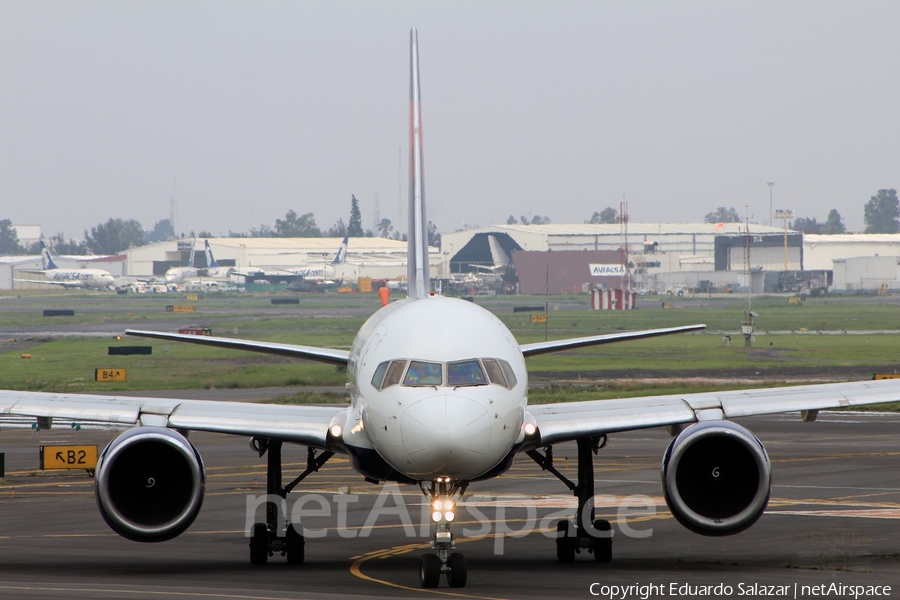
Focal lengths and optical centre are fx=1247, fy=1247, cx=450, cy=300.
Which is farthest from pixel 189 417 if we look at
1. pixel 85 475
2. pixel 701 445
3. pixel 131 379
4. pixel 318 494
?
pixel 131 379

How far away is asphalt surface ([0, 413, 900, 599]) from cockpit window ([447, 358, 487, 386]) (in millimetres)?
2772

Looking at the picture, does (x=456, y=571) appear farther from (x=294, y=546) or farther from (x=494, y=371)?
(x=294, y=546)

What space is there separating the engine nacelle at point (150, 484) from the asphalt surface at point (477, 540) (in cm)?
88

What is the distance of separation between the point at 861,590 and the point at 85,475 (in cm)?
2454

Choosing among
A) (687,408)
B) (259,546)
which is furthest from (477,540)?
(687,408)

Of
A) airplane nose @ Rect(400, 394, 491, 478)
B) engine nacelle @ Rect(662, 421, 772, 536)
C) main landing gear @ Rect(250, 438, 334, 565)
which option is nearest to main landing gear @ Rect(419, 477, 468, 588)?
airplane nose @ Rect(400, 394, 491, 478)

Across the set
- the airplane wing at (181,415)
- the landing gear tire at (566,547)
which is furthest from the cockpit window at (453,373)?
the landing gear tire at (566,547)

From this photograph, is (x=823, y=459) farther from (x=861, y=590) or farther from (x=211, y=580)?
(x=211, y=580)

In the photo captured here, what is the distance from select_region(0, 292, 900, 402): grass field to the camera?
6128 centimetres

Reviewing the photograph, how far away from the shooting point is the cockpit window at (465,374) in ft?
54.2

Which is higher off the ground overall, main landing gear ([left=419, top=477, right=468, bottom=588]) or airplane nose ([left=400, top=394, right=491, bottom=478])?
airplane nose ([left=400, top=394, right=491, bottom=478])

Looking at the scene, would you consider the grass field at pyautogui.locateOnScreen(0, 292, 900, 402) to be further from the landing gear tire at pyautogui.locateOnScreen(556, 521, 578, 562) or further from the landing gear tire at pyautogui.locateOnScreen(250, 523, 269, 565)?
the landing gear tire at pyautogui.locateOnScreen(250, 523, 269, 565)

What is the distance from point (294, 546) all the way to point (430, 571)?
466 centimetres

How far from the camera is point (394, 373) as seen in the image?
55.6 feet
